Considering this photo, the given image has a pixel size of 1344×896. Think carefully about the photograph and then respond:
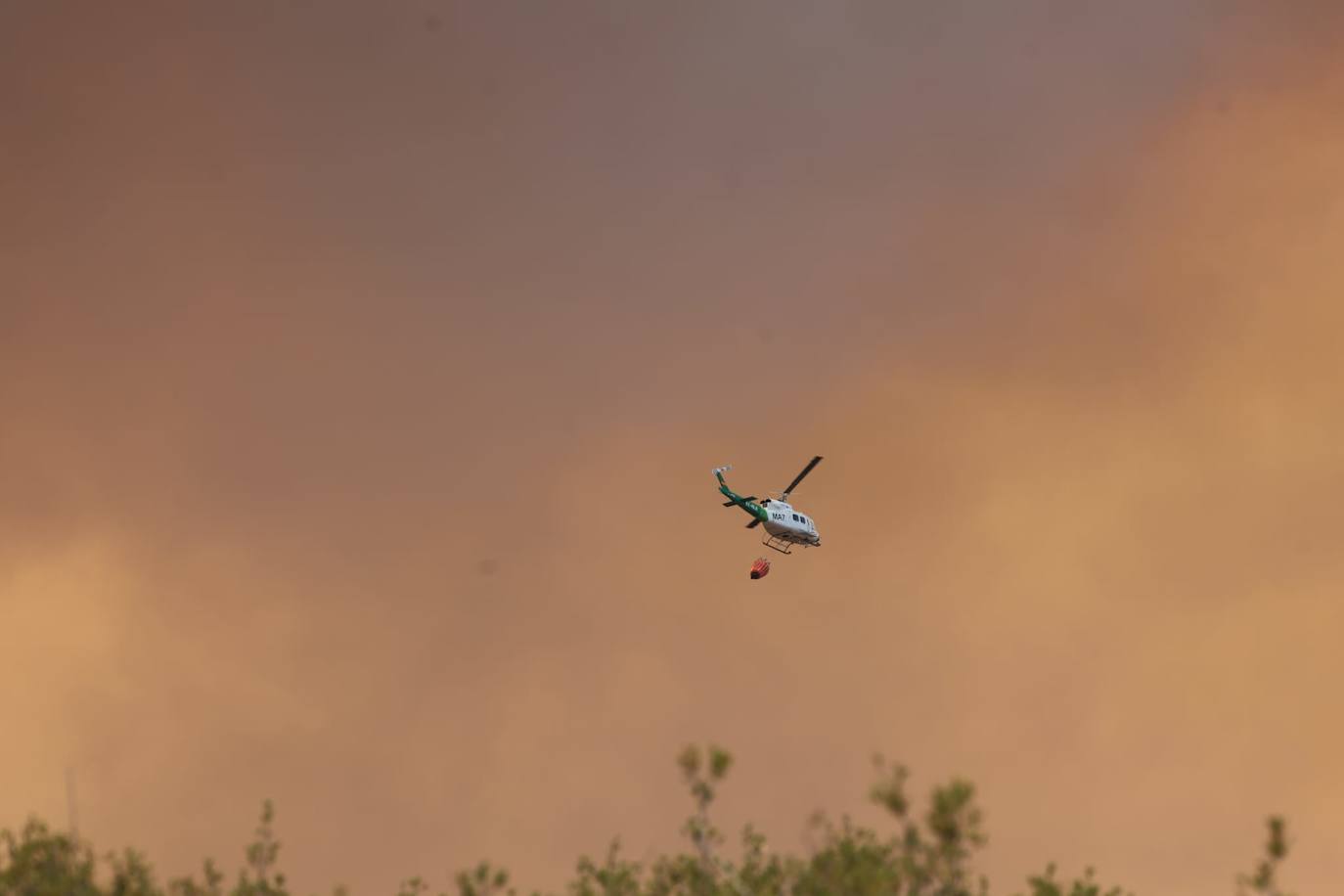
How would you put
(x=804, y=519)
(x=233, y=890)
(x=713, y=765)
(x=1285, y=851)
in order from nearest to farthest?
1. (x=1285, y=851)
2. (x=713, y=765)
3. (x=233, y=890)
4. (x=804, y=519)

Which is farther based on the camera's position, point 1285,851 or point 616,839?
point 616,839

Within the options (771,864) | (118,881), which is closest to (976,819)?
(771,864)

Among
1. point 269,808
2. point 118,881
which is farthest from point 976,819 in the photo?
point 118,881

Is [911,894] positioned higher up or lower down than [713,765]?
lower down

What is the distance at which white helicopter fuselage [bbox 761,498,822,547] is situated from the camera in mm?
80812

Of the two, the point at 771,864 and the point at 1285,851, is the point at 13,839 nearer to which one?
the point at 771,864

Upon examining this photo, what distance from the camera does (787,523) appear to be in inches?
3206

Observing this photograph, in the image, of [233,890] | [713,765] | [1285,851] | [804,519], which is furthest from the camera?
[804,519]

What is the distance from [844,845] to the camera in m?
50.0

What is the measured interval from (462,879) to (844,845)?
12505 mm

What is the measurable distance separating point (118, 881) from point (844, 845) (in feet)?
79.8

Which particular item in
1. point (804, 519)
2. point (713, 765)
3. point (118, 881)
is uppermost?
point (804, 519)

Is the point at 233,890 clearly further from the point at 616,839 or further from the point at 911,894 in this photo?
the point at 911,894

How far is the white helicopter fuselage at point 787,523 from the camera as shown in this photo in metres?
80.8
